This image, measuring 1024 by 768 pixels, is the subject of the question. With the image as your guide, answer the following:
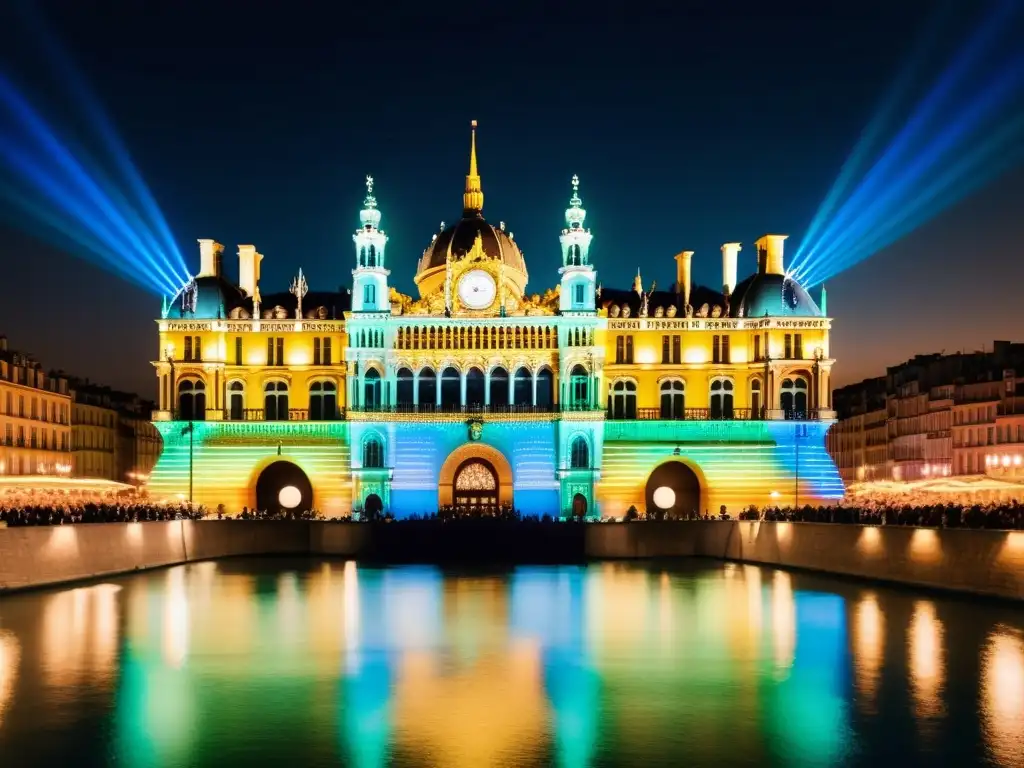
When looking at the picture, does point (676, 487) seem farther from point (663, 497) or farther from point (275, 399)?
point (275, 399)

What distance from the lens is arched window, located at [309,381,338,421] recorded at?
282 ft

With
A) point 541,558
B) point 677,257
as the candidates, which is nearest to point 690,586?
point 541,558

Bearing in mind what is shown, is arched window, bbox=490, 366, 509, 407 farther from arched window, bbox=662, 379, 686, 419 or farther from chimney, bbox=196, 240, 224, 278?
chimney, bbox=196, 240, 224, 278

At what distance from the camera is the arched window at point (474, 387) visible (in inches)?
3302

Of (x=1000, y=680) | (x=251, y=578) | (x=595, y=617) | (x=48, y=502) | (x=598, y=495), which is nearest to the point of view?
(x=1000, y=680)

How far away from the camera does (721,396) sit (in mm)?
86750

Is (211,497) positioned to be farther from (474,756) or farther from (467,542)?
(474,756)

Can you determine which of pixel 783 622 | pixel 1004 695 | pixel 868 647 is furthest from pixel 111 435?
pixel 1004 695

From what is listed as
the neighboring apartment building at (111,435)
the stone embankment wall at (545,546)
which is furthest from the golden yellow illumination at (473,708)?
the neighboring apartment building at (111,435)

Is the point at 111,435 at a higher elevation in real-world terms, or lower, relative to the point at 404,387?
lower

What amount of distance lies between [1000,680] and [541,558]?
40.6 m

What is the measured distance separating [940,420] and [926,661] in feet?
238

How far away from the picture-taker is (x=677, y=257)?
3607 inches

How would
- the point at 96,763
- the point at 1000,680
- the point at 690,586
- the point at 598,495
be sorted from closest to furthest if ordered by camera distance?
the point at 96,763
the point at 1000,680
the point at 690,586
the point at 598,495
